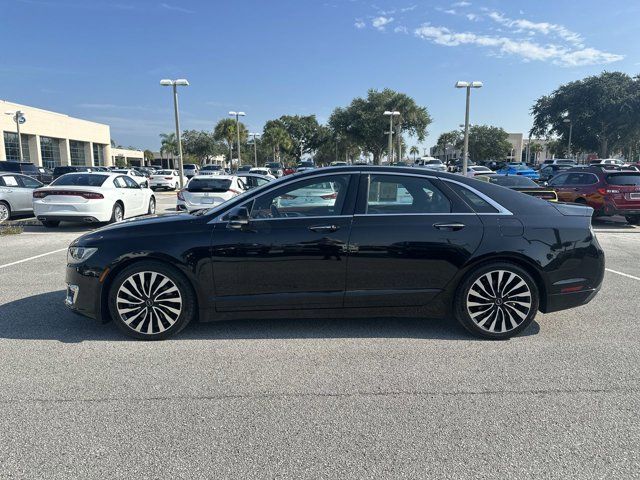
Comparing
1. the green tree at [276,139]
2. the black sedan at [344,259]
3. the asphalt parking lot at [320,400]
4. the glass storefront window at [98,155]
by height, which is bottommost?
the asphalt parking lot at [320,400]

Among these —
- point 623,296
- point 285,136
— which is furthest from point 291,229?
point 285,136

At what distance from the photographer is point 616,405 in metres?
3.08

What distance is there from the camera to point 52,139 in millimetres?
52250

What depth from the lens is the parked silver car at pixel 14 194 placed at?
12.2 meters

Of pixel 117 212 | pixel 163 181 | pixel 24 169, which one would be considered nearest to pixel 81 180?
pixel 117 212

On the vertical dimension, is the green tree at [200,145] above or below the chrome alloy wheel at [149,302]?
above

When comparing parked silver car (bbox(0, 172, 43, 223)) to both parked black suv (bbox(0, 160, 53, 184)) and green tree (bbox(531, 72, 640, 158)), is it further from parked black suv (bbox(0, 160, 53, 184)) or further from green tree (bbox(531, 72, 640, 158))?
green tree (bbox(531, 72, 640, 158))

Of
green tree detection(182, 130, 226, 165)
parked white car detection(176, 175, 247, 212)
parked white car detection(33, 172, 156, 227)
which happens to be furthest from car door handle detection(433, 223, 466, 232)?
green tree detection(182, 130, 226, 165)

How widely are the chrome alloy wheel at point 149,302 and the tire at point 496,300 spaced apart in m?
2.64

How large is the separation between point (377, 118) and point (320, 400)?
4843 cm

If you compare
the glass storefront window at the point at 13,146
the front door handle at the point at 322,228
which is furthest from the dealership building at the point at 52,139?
the front door handle at the point at 322,228

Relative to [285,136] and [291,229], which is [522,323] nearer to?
[291,229]

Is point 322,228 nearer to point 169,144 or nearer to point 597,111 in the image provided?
point 597,111

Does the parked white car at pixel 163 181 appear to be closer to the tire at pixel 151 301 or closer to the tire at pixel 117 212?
the tire at pixel 117 212
